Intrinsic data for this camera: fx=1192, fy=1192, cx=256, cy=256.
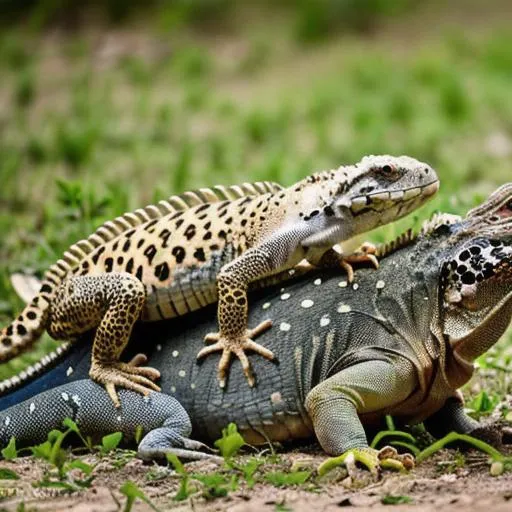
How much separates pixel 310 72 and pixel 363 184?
11792mm

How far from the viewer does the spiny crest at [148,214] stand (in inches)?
263

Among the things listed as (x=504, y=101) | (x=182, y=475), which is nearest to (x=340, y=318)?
(x=182, y=475)

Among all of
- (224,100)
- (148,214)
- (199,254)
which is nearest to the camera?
(199,254)

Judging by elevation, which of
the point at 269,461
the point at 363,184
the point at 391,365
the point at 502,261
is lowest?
the point at 269,461

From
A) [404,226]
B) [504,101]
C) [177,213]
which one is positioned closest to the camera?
[177,213]

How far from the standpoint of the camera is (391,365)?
19.3 feet

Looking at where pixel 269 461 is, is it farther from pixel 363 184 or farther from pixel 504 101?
pixel 504 101

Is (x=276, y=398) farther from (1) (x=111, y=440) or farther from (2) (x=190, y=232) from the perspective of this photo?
(2) (x=190, y=232)

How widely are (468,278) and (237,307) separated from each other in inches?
45.5

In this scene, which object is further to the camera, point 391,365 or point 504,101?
point 504,101

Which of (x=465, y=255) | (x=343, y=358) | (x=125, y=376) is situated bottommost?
(x=125, y=376)

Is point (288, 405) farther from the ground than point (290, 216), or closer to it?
closer to it

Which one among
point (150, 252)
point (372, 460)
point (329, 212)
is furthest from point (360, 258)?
point (372, 460)

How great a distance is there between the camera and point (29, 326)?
6578 mm
